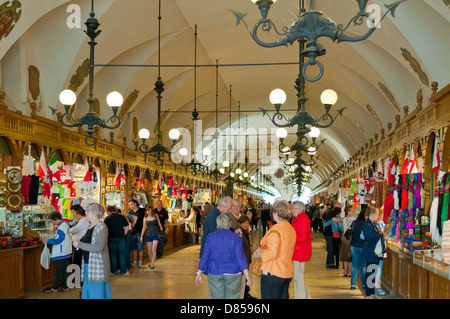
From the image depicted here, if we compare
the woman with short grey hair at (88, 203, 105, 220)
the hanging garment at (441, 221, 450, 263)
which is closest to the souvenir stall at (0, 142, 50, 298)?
the woman with short grey hair at (88, 203, 105, 220)

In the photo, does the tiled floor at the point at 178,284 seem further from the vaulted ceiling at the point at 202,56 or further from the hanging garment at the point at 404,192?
the vaulted ceiling at the point at 202,56

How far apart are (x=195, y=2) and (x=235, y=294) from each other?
26.8 feet

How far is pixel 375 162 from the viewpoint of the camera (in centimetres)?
1806

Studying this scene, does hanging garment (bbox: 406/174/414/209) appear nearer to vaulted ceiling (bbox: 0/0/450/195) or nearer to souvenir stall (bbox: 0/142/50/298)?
vaulted ceiling (bbox: 0/0/450/195)

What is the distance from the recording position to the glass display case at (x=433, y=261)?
6.05 meters

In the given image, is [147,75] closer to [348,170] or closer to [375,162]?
[375,162]

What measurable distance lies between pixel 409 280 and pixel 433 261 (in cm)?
157

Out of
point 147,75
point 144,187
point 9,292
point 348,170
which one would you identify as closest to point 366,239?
point 9,292

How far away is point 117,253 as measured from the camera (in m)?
11.1

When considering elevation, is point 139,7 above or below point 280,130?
above

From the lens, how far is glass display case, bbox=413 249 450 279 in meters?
6.05

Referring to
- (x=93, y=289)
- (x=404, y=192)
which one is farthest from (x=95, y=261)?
(x=404, y=192)

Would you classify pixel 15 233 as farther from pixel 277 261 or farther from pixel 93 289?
pixel 277 261

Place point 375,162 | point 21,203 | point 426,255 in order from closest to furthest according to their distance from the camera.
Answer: point 426,255, point 21,203, point 375,162
